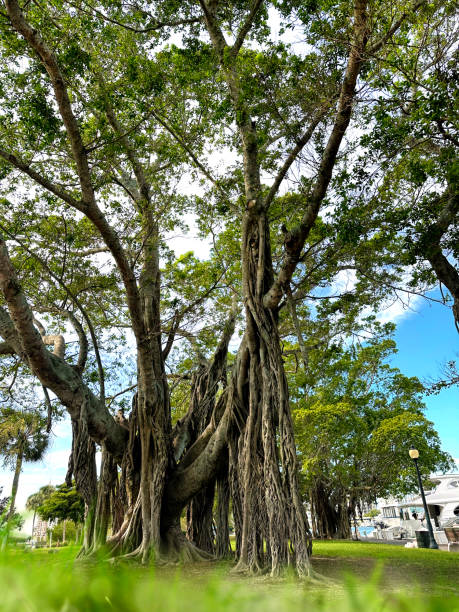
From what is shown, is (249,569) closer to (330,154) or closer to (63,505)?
(330,154)

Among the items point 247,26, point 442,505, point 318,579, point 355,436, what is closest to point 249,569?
point 318,579

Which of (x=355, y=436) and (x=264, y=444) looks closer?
(x=264, y=444)

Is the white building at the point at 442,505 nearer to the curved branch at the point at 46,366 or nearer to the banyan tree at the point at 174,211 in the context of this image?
the banyan tree at the point at 174,211

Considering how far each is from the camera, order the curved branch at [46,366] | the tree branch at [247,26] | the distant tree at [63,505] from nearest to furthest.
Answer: the curved branch at [46,366], the tree branch at [247,26], the distant tree at [63,505]

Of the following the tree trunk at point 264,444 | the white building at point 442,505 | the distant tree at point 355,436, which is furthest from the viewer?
the white building at point 442,505

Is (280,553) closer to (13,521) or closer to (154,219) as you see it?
(13,521)

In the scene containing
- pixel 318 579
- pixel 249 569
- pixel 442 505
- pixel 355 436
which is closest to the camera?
pixel 318 579

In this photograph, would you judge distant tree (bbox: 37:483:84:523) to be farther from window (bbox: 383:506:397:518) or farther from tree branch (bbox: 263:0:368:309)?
window (bbox: 383:506:397:518)

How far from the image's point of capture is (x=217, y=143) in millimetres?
6840

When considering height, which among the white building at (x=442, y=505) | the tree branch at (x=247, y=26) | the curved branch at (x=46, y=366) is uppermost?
the tree branch at (x=247, y=26)

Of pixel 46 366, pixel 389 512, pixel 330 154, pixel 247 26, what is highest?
pixel 247 26

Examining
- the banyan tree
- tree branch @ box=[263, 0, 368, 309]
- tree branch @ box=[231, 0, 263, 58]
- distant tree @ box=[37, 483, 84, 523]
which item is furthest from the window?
tree branch @ box=[231, 0, 263, 58]

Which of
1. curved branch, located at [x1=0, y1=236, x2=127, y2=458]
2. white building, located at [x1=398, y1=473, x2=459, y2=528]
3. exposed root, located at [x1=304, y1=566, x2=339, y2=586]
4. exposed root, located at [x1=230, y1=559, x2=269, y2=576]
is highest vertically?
curved branch, located at [x1=0, y1=236, x2=127, y2=458]

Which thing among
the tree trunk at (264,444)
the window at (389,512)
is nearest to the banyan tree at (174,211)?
the tree trunk at (264,444)
